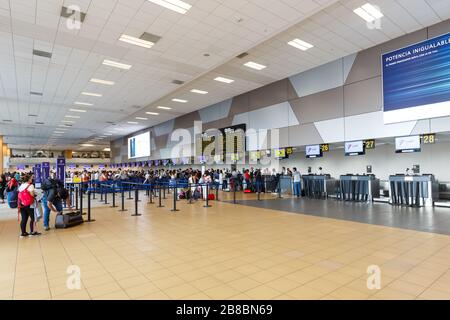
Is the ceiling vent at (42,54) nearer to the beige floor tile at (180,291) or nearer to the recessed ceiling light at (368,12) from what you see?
the beige floor tile at (180,291)

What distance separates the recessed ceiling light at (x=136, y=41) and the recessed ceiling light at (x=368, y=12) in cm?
632

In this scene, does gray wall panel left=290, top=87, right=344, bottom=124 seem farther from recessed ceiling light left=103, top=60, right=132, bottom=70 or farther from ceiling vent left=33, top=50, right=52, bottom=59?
ceiling vent left=33, top=50, right=52, bottom=59

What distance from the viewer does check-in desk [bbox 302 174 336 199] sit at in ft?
41.2

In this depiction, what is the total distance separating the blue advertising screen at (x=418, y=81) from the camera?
797cm

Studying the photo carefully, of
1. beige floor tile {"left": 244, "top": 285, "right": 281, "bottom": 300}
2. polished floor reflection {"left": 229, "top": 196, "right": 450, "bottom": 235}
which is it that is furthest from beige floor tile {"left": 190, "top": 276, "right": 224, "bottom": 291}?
polished floor reflection {"left": 229, "top": 196, "right": 450, "bottom": 235}

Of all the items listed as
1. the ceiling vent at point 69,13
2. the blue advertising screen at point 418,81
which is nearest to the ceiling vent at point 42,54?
the ceiling vent at point 69,13

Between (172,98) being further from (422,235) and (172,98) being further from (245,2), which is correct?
(422,235)

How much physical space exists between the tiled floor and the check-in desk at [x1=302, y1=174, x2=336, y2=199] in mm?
5800

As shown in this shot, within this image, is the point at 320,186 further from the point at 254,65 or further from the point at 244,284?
the point at 244,284

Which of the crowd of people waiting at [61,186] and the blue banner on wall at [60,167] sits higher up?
the blue banner on wall at [60,167]

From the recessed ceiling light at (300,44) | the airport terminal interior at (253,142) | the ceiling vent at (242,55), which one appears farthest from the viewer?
the ceiling vent at (242,55)

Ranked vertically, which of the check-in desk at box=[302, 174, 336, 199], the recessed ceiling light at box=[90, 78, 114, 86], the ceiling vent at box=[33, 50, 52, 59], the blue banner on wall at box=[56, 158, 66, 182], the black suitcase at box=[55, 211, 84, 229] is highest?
the recessed ceiling light at box=[90, 78, 114, 86]

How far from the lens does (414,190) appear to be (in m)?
9.45
